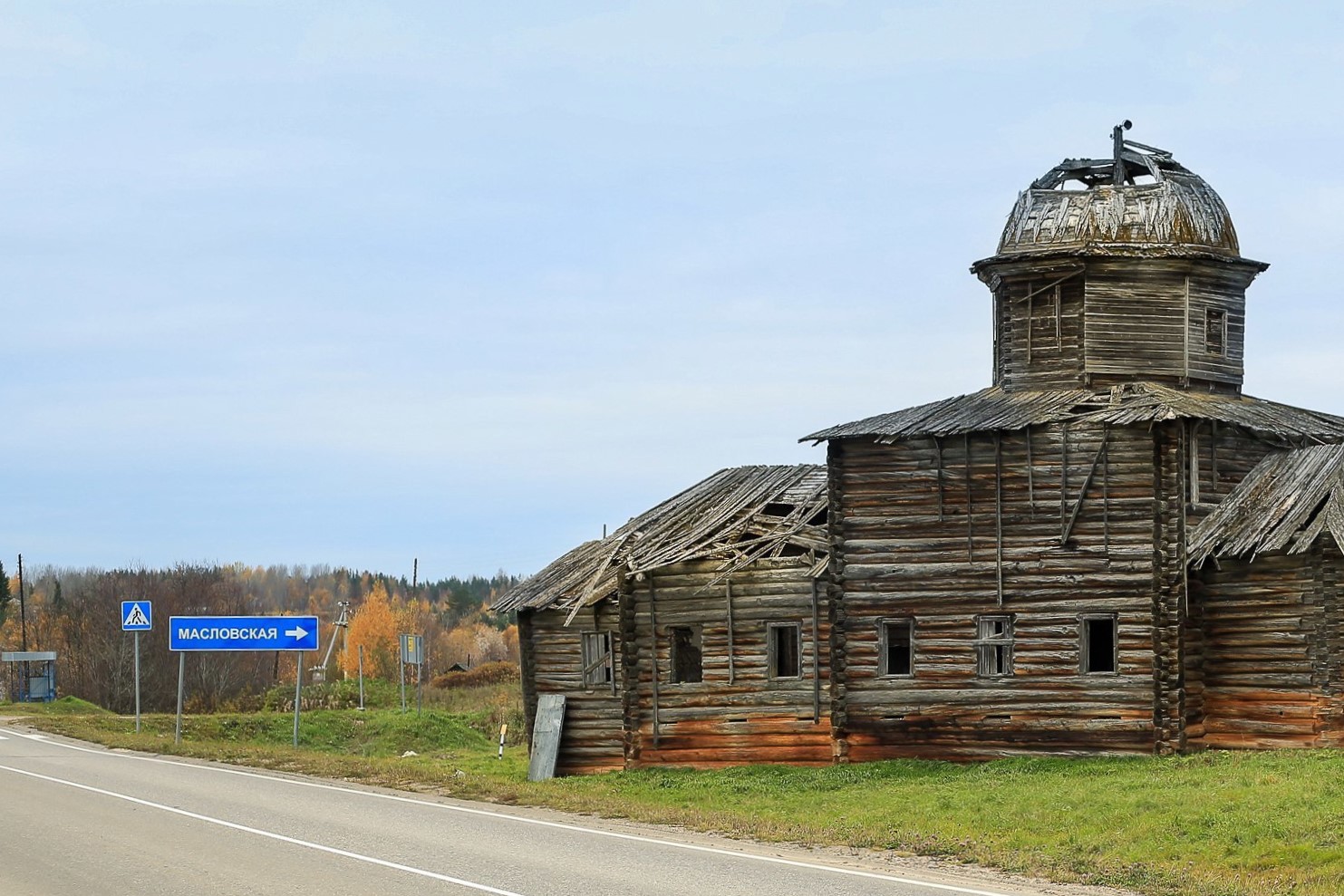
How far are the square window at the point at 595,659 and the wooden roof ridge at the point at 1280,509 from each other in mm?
13403

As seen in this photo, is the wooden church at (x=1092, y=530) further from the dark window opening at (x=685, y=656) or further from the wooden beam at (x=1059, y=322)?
the dark window opening at (x=685, y=656)

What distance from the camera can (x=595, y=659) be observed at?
38.8m

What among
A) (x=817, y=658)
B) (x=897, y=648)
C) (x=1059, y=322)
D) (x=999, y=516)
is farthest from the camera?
(x=1059, y=322)

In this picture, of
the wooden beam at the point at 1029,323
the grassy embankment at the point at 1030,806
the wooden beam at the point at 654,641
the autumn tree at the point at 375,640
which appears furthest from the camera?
the autumn tree at the point at 375,640

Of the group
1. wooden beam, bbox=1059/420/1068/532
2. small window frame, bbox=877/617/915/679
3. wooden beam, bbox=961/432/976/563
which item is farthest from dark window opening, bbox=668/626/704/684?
wooden beam, bbox=1059/420/1068/532

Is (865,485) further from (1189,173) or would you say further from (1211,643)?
(1189,173)

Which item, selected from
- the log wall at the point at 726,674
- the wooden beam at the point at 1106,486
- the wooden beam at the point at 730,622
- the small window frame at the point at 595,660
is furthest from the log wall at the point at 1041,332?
the small window frame at the point at 595,660

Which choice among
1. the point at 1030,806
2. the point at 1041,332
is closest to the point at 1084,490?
the point at 1041,332

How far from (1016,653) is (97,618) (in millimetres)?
65858

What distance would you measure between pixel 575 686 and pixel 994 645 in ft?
34.6

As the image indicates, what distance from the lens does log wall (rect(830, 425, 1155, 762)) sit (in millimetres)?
31516

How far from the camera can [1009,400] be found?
113ft

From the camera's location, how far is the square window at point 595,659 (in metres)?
38.8

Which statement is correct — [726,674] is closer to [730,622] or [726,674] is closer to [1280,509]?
[730,622]
